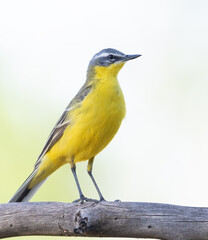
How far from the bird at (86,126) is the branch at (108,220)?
41.6 inches

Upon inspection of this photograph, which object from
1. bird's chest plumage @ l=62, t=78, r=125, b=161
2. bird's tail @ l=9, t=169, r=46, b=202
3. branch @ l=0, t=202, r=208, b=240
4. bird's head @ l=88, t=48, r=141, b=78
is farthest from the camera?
bird's head @ l=88, t=48, r=141, b=78

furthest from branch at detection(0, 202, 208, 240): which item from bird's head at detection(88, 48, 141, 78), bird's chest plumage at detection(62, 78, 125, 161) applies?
bird's head at detection(88, 48, 141, 78)

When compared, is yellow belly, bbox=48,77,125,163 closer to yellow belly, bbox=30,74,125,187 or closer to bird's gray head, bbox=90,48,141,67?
yellow belly, bbox=30,74,125,187

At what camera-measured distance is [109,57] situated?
Result: 7629mm

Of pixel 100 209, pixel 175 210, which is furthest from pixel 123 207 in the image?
pixel 175 210

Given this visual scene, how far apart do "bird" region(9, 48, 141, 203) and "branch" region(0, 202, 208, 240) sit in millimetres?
1058

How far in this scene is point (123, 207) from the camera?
555 centimetres

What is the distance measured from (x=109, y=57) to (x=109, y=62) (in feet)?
0.35

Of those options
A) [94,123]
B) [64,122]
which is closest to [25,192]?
[64,122]

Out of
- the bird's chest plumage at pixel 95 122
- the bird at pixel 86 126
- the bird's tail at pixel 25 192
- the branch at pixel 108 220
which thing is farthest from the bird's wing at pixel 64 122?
the branch at pixel 108 220

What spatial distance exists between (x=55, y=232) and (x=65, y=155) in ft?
5.79

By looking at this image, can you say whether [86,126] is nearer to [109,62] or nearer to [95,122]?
[95,122]

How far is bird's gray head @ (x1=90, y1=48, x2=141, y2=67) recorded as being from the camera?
7.52 metres

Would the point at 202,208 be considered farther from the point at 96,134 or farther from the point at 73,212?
the point at 96,134
